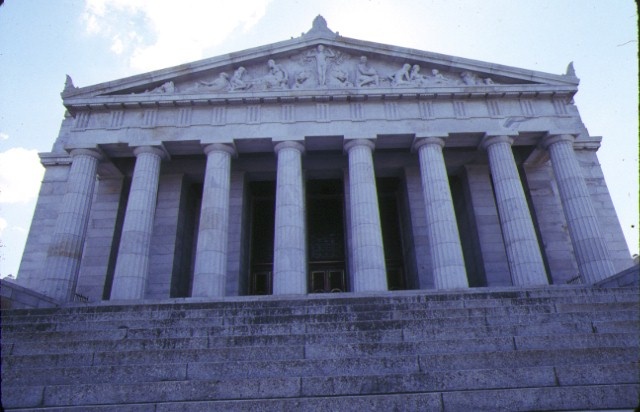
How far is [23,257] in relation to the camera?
22.9 metres

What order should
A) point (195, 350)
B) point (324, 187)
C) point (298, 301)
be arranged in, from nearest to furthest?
point (195, 350) → point (298, 301) → point (324, 187)

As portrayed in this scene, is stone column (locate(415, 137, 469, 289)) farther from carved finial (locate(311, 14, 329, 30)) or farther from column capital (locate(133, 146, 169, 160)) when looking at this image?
column capital (locate(133, 146, 169, 160))

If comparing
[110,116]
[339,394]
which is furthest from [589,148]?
[110,116]

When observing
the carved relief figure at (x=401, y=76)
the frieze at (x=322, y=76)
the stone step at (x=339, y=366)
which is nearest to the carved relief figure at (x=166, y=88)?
the frieze at (x=322, y=76)

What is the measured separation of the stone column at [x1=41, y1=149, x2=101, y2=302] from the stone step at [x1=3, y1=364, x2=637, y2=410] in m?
11.8

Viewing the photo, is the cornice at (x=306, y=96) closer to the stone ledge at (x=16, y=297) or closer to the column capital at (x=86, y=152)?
A: the column capital at (x=86, y=152)

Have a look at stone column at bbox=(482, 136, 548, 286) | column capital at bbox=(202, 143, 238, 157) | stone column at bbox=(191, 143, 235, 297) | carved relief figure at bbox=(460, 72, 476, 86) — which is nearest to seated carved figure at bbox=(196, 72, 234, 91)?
column capital at bbox=(202, 143, 238, 157)

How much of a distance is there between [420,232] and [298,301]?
11083mm

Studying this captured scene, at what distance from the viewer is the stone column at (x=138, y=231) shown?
61.7ft

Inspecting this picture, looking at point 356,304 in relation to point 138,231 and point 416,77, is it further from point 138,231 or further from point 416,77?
point 416,77

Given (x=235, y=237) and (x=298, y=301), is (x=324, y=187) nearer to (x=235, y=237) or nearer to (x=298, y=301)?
(x=235, y=237)

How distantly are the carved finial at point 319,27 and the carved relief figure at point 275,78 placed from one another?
2380 millimetres

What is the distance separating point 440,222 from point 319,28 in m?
11.7

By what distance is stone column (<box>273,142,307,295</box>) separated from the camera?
742 inches
